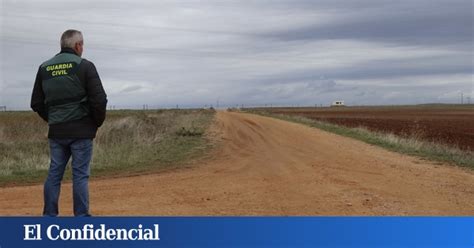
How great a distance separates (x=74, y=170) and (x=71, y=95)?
33.6 inches

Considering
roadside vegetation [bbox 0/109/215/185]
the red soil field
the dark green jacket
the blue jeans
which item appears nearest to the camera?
the dark green jacket

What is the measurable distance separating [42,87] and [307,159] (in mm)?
10369

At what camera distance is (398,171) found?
13375mm

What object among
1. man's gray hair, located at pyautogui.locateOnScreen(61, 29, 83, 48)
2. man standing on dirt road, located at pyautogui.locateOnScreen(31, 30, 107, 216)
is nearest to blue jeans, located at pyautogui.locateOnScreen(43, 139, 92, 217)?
man standing on dirt road, located at pyautogui.locateOnScreen(31, 30, 107, 216)

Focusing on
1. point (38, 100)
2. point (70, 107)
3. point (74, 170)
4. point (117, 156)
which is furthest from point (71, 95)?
point (117, 156)

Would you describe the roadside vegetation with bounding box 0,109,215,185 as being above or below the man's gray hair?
below

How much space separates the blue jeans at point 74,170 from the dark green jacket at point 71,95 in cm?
12

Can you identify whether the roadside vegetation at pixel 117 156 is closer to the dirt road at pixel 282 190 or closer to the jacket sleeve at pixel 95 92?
the dirt road at pixel 282 190

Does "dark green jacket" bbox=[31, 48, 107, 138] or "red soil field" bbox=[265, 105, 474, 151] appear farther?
"red soil field" bbox=[265, 105, 474, 151]

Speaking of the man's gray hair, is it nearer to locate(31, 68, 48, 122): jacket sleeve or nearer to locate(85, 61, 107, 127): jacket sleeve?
locate(85, 61, 107, 127): jacket sleeve

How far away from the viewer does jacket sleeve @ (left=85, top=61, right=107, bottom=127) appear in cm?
600

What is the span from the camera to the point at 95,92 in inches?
237

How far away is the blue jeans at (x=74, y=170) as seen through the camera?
6223 mm

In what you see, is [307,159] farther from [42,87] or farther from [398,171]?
[42,87]
